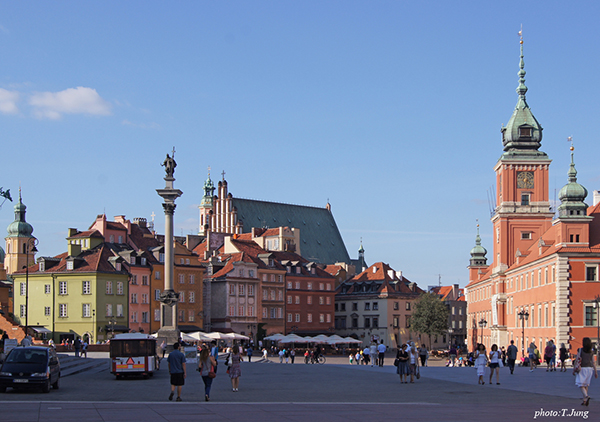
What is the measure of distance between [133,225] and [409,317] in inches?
1802

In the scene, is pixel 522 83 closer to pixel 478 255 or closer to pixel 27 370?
pixel 478 255

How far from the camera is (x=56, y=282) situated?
97.4 m

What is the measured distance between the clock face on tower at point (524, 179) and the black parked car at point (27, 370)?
3168 inches

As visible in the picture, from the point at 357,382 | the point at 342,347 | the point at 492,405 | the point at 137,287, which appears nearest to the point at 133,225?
the point at 137,287

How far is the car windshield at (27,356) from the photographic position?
2980 cm

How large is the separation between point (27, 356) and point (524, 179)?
3208 inches

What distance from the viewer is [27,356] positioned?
30.0m

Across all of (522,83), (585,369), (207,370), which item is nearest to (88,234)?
(522,83)

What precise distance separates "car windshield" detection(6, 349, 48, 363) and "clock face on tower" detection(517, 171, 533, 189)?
265ft

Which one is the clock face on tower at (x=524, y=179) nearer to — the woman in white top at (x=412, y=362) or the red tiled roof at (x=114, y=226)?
the red tiled roof at (x=114, y=226)

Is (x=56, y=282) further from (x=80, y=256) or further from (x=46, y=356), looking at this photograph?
(x=46, y=356)

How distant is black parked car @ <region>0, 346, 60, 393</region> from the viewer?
1156 inches

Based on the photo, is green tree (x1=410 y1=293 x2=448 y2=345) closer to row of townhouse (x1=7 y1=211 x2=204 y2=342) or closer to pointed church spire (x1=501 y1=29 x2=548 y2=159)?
pointed church spire (x1=501 y1=29 x2=548 y2=159)

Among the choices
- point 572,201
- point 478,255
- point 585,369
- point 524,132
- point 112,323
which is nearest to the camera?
point 585,369
